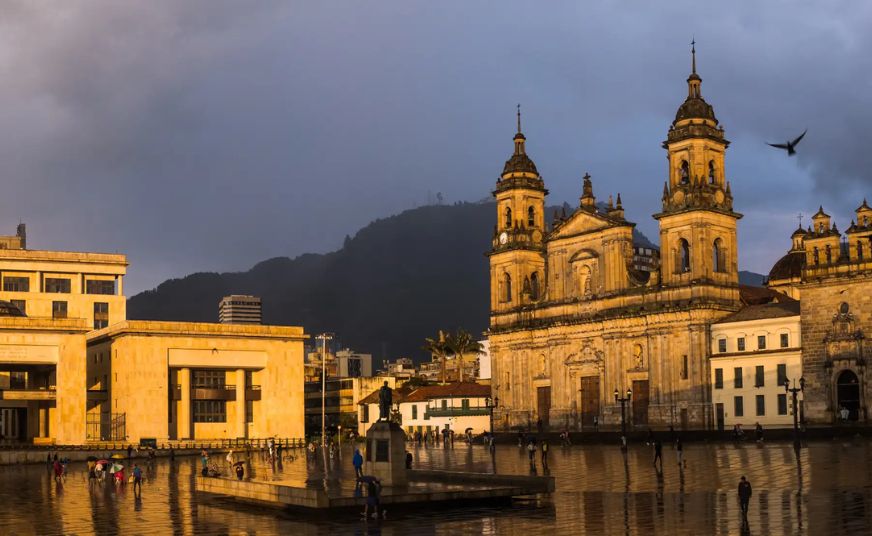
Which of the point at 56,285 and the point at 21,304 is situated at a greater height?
the point at 56,285

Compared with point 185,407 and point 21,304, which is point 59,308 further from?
point 185,407

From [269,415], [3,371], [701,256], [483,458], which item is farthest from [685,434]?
[3,371]

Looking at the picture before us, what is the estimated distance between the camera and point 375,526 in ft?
102

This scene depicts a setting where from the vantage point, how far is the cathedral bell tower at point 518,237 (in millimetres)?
103562

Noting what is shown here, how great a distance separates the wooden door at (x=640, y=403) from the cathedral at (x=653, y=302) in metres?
0.09

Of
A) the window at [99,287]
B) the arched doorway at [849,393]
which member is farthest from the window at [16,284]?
the arched doorway at [849,393]

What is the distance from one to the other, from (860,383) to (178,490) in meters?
46.9

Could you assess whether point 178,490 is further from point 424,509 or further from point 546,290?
point 546,290

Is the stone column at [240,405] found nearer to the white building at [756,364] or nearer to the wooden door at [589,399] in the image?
the wooden door at [589,399]

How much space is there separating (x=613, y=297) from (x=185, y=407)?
122ft

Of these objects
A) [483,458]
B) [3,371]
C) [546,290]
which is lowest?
[483,458]

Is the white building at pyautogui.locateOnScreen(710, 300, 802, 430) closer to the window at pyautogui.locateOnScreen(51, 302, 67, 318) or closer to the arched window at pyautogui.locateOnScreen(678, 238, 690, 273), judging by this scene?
the arched window at pyautogui.locateOnScreen(678, 238, 690, 273)

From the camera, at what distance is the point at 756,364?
80.6 meters

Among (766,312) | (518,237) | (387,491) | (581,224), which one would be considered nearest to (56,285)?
(518,237)
